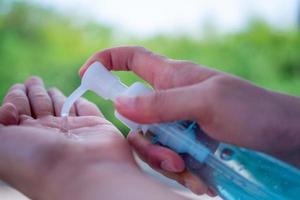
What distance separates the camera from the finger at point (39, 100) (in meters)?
0.73

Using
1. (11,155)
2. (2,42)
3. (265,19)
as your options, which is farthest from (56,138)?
(265,19)

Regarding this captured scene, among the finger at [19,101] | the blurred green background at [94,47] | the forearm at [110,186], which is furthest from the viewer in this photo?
the blurred green background at [94,47]

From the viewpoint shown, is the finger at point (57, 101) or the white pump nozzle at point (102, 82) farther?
the finger at point (57, 101)

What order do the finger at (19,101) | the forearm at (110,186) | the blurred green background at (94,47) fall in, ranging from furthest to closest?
the blurred green background at (94,47) → the finger at (19,101) → the forearm at (110,186)

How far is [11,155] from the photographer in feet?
1.95

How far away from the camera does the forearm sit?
561 millimetres

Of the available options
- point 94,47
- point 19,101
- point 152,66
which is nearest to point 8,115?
point 19,101

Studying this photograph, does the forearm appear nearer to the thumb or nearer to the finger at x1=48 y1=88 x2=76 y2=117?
the thumb

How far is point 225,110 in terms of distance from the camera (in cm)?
59

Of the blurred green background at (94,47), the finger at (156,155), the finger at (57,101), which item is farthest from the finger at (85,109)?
the blurred green background at (94,47)

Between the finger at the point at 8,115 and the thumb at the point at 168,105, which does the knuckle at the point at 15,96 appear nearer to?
the finger at the point at 8,115

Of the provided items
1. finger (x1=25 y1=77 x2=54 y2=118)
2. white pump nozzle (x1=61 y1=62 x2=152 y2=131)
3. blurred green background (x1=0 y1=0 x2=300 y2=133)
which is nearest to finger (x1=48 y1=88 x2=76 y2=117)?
finger (x1=25 y1=77 x2=54 y2=118)

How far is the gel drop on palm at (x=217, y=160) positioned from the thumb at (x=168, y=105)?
0.02 meters

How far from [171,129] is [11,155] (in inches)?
6.7
